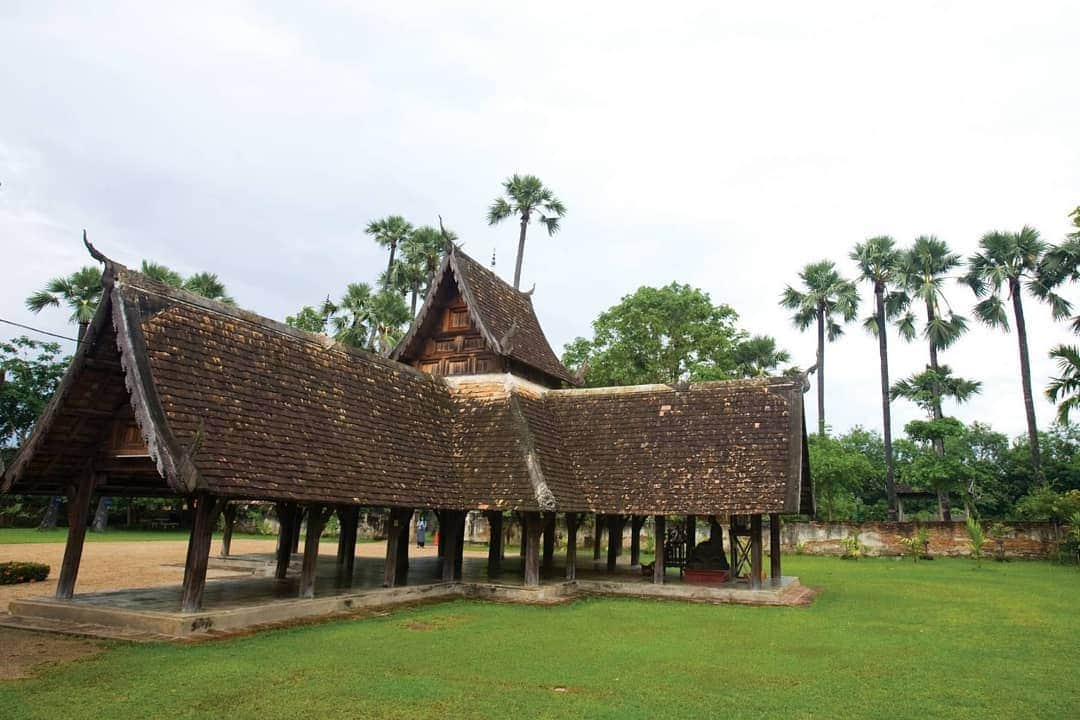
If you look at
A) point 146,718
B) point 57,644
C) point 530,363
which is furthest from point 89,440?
point 530,363

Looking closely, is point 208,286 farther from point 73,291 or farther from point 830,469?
→ point 830,469

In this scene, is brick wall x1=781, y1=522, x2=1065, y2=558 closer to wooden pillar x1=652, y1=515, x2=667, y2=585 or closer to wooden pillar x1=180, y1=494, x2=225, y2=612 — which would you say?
wooden pillar x1=652, y1=515, x2=667, y2=585

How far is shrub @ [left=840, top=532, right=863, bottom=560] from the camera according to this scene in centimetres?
2956

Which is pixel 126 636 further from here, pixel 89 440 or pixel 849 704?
pixel 849 704

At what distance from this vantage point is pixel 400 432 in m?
15.7

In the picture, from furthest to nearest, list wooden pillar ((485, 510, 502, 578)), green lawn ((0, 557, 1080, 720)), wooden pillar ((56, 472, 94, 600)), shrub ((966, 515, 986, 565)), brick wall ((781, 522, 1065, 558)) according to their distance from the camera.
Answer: brick wall ((781, 522, 1065, 558))
shrub ((966, 515, 986, 565))
wooden pillar ((485, 510, 502, 578))
wooden pillar ((56, 472, 94, 600))
green lawn ((0, 557, 1080, 720))

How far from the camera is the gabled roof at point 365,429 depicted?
11.0m

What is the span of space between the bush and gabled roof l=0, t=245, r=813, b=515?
4.93 metres

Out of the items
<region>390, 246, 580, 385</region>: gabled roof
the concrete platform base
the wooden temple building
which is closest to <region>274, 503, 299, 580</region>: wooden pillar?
the wooden temple building

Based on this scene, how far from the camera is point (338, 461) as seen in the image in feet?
42.7

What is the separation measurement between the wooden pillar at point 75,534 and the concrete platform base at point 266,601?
10.3 inches

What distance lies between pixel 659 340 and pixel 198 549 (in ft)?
92.6

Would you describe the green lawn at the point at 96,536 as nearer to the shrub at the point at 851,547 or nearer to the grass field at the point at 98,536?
the grass field at the point at 98,536

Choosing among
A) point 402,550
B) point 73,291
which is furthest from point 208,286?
point 402,550
